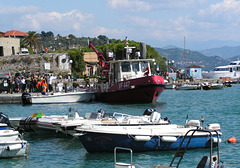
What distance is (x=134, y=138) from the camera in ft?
48.3

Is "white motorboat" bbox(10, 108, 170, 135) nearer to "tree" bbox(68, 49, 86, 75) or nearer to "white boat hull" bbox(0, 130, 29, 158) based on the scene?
"white boat hull" bbox(0, 130, 29, 158)

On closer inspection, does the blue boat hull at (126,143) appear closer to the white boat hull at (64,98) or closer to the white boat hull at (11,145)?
the white boat hull at (11,145)

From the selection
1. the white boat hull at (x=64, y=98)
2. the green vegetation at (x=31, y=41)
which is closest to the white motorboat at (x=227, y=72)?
the green vegetation at (x=31, y=41)

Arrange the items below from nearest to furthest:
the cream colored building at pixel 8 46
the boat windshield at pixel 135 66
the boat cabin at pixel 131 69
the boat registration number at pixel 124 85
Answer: the boat registration number at pixel 124 85
the boat cabin at pixel 131 69
the boat windshield at pixel 135 66
the cream colored building at pixel 8 46

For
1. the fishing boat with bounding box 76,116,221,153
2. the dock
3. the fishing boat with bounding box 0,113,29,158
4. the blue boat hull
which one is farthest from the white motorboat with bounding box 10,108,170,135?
the dock

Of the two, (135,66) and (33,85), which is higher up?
(135,66)

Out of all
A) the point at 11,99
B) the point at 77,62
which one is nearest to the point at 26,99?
the point at 11,99

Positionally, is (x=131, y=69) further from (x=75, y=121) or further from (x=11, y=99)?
(x=75, y=121)

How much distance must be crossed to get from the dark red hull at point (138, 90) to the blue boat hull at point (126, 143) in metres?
16.4

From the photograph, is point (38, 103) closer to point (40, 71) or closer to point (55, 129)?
point (55, 129)

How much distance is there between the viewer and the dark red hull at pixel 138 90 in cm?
3158

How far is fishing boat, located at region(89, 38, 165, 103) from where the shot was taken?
31766 mm

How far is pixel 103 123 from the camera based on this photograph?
16219mm

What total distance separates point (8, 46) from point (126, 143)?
197 ft
